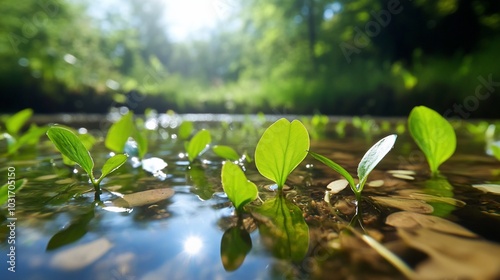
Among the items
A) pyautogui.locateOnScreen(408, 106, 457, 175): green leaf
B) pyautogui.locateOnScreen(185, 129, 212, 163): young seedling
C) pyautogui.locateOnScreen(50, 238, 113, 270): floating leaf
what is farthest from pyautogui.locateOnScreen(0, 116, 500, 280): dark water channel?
pyautogui.locateOnScreen(185, 129, 212, 163): young seedling

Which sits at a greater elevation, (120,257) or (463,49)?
(463,49)

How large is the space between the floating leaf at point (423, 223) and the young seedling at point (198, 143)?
2.34 feet

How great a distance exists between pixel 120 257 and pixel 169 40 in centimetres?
3913

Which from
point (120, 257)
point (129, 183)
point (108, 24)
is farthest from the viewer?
point (108, 24)

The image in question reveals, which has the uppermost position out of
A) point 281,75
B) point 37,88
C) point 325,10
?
point 325,10

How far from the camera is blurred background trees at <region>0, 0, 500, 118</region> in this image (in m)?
7.24

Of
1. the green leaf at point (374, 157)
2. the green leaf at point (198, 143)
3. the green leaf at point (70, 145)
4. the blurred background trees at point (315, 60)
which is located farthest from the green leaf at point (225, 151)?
the blurred background trees at point (315, 60)

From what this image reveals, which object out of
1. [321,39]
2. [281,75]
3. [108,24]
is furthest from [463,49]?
[108,24]

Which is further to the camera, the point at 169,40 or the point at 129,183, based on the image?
the point at 169,40

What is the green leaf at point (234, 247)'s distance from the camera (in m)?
0.40

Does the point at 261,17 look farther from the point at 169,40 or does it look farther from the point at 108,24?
the point at 169,40

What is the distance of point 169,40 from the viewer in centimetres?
3678

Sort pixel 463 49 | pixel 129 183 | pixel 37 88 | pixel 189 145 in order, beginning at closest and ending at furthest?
1. pixel 129 183
2. pixel 189 145
3. pixel 37 88
4. pixel 463 49

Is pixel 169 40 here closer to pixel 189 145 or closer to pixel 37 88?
pixel 37 88
